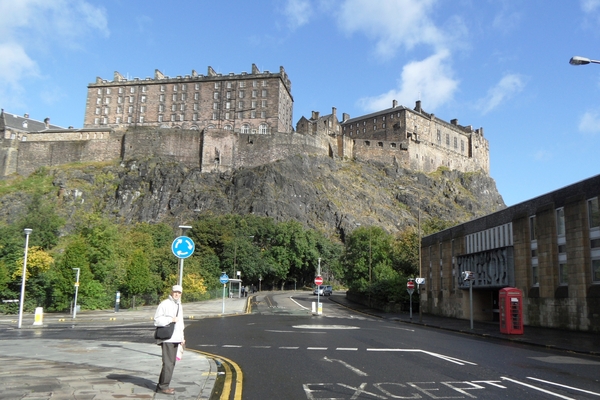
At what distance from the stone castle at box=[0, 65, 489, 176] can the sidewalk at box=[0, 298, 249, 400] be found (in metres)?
85.5

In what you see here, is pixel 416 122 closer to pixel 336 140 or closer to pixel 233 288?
pixel 336 140

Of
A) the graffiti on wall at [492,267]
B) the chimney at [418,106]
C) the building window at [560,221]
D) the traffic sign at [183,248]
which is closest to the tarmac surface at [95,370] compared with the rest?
the traffic sign at [183,248]

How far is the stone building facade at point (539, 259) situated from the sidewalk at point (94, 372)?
64.1ft

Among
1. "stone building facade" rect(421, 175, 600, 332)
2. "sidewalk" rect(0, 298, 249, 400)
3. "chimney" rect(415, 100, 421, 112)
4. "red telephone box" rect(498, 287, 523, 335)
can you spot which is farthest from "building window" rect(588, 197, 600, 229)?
"chimney" rect(415, 100, 421, 112)

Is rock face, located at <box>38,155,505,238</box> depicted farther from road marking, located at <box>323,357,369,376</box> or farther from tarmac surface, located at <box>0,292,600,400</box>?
road marking, located at <box>323,357,369,376</box>

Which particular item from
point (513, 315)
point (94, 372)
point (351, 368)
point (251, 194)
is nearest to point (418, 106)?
point (251, 194)

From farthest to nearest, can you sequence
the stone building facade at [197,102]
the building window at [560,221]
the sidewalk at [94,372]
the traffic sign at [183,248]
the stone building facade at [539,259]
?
the stone building facade at [197,102] → the building window at [560,221] → the stone building facade at [539,259] → the traffic sign at [183,248] → the sidewalk at [94,372]

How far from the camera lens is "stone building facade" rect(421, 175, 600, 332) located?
23.7 m

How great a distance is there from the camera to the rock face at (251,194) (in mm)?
90188

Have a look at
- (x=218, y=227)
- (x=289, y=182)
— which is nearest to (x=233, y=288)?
(x=218, y=227)

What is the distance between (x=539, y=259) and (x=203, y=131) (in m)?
79.6

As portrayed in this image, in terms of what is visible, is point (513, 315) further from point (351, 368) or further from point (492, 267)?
point (351, 368)

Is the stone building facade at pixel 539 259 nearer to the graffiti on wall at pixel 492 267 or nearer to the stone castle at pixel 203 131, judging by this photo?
the graffiti on wall at pixel 492 267

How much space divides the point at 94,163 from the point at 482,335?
93.5 m
